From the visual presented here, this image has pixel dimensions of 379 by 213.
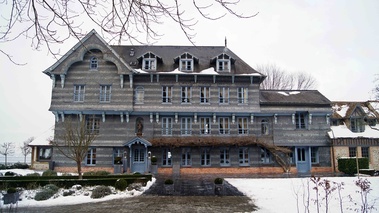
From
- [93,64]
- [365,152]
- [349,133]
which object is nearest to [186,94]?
[93,64]

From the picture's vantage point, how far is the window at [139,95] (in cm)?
2712

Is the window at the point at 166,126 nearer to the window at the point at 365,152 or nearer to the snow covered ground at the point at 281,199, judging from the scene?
the snow covered ground at the point at 281,199

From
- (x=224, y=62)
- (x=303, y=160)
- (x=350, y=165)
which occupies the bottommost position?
(x=350, y=165)

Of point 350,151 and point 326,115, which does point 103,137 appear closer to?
point 326,115

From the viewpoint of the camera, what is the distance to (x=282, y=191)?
14.4 meters

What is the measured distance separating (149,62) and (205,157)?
10.6 m

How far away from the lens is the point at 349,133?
2819 centimetres

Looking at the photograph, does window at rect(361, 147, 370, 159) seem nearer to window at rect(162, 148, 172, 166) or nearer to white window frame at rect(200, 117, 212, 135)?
white window frame at rect(200, 117, 212, 135)

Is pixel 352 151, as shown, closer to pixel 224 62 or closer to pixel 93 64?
pixel 224 62

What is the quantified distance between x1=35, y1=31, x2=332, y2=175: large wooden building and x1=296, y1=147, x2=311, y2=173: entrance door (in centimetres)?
10

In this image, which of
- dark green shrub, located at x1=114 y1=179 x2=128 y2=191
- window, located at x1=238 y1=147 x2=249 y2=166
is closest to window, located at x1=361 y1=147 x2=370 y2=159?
A: window, located at x1=238 y1=147 x2=249 y2=166

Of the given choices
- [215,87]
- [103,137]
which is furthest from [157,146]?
[215,87]

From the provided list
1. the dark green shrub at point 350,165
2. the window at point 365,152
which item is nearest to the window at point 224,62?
the dark green shrub at point 350,165

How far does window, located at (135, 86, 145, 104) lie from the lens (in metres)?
27.1
